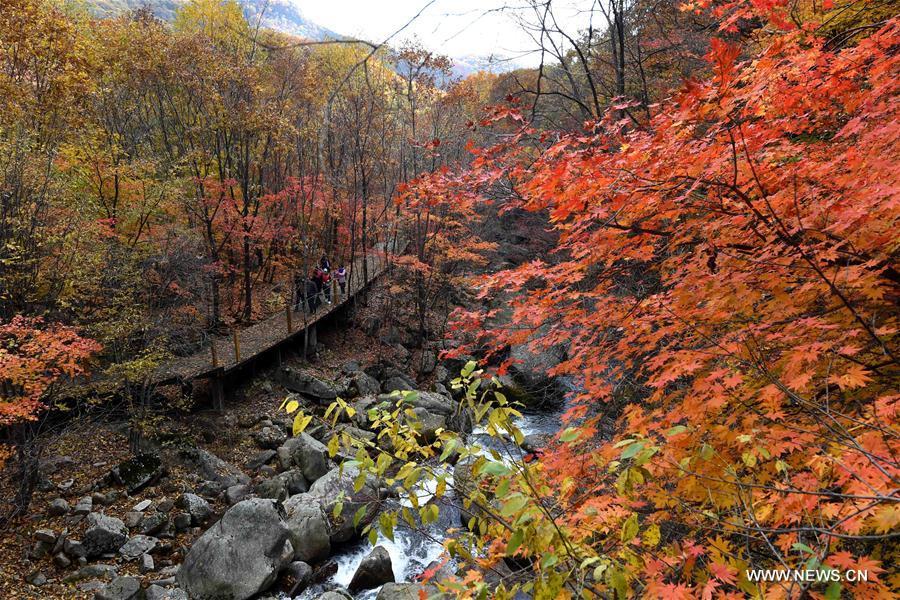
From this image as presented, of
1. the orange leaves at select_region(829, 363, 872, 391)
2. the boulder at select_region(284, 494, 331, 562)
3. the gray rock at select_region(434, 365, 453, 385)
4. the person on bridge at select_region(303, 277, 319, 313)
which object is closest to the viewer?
the orange leaves at select_region(829, 363, 872, 391)

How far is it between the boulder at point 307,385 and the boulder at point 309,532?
4905mm

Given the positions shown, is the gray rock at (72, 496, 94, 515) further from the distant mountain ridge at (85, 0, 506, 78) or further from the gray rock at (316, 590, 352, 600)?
the distant mountain ridge at (85, 0, 506, 78)

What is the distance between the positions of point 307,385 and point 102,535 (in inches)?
253

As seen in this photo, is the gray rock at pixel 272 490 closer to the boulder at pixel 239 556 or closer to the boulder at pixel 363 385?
the boulder at pixel 239 556

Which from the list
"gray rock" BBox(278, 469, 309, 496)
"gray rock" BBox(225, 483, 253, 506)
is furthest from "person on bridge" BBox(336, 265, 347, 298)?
"gray rock" BBox(225, 483, 253, 506)

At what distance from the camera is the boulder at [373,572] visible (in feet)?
23.2

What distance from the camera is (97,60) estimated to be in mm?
12336

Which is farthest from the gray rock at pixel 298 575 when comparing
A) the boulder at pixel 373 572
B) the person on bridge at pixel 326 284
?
the person on bridge at pixel 326 284

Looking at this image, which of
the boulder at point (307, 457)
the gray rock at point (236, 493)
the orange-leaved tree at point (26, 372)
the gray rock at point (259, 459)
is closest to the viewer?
the orange-leaved tree at point (26, 372)

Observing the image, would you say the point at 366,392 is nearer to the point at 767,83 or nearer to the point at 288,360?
the point at 288,360

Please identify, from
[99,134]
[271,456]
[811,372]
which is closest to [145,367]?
[271,456]

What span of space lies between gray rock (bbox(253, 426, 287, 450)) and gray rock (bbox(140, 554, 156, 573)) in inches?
149

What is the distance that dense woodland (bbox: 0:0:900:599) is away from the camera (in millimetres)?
1956

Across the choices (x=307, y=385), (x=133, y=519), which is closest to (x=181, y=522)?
(x=133, y=519)
